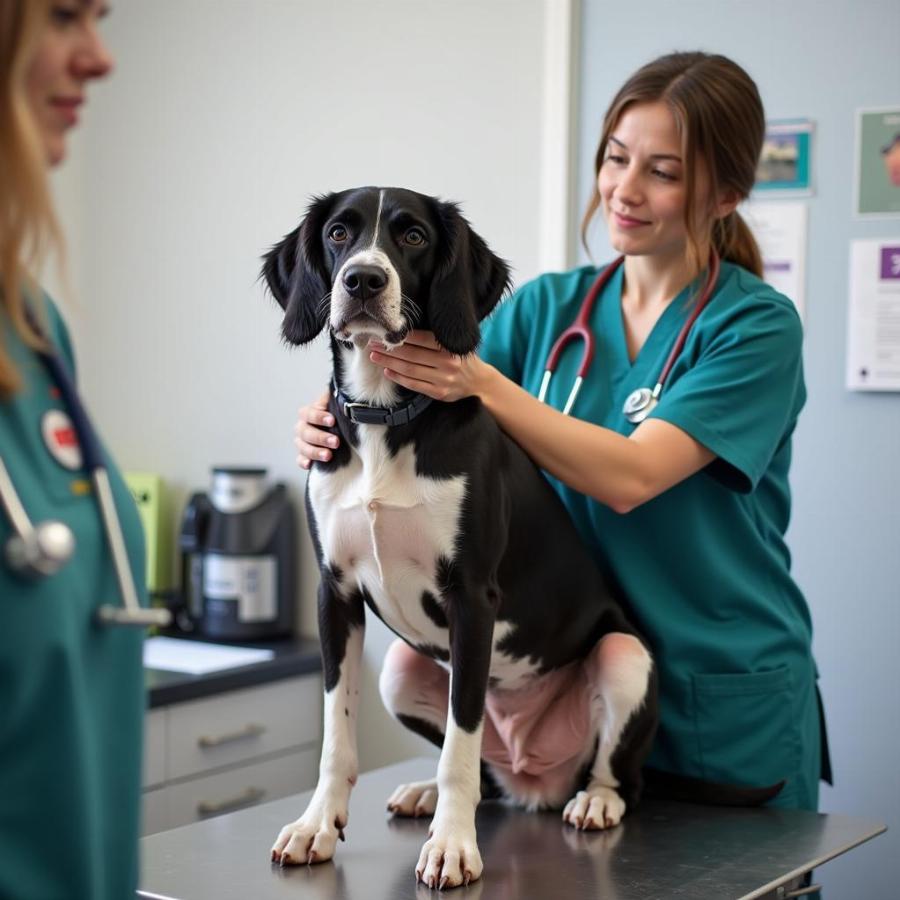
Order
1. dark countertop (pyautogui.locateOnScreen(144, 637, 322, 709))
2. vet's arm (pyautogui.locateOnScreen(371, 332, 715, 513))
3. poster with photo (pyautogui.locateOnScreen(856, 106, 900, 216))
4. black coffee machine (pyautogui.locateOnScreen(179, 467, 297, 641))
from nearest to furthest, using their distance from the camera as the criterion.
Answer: vet's arm (pyautogui.locateOnScreen(371, 332, 715, 513)) < poster with photo (pyautogui.locateOnScreen(856, 106, 900, 216)) < dark countertop (pyautogui.locateOnScreen(144, 637, 322, 709)) < black coffee machine (pyautogui.locateOnScreen(179, 467, 297, 641))

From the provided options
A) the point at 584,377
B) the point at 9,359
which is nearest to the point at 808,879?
the point at 584,377

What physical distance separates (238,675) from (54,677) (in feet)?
6.57

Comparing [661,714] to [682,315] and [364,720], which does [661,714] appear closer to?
[682,315]

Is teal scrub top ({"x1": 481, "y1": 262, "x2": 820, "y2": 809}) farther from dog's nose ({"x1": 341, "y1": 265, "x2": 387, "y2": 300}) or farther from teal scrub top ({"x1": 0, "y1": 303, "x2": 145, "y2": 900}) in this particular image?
teal scrub top ({"x1": 0, "y1": 303, "x2": 145, "y2": 900})

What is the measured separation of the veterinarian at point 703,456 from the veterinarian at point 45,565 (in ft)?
2.65

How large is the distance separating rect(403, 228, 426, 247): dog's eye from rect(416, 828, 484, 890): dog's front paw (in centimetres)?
63

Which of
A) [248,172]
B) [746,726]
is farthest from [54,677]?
[248,172]

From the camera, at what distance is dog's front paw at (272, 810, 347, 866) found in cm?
140

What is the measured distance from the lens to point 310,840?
1405 millimetres

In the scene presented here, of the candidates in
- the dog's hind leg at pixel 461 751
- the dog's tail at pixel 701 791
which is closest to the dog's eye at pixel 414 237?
the dog's hind leg at pixel 461 751

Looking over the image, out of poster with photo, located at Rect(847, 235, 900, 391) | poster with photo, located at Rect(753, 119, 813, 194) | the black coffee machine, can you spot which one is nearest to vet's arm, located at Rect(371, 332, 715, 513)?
poster with photo, located at Rect(847, 235, 900, 391)

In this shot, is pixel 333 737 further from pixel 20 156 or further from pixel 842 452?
pixel 842 452

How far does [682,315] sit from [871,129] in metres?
0.90

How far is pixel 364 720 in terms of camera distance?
3.02 metres
